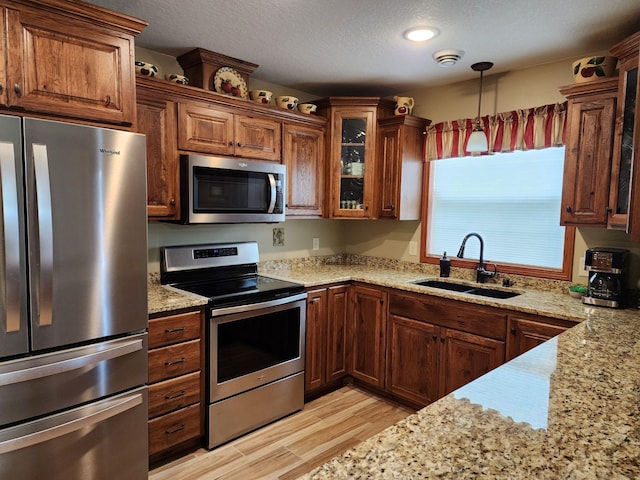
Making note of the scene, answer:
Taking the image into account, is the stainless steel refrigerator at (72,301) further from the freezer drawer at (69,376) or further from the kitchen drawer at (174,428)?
the kitchen drawer at (174,428)

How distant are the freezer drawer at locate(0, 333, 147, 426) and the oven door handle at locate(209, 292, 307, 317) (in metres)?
0.49

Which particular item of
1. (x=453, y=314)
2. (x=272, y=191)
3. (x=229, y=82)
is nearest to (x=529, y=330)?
(x=453, y=314)

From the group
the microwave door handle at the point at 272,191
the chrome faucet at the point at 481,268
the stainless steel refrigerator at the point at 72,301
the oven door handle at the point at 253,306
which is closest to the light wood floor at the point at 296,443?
the stainless steel refrigerator at the point at 72,301

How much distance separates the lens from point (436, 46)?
2553mm

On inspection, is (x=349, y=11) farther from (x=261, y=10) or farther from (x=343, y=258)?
(x=343, y=258)

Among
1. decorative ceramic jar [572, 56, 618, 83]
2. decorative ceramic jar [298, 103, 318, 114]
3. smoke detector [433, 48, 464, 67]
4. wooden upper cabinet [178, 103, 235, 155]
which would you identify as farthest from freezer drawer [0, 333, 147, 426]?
decorative ceramic jar [572, 56, 618, 83]

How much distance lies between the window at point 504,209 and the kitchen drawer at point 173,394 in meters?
2.17

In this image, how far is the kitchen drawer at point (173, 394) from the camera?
2.25 metres

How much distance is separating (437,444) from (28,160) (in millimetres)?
1719

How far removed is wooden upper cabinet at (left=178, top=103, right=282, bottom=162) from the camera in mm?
2631

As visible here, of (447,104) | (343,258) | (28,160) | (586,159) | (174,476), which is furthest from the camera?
(343,258)

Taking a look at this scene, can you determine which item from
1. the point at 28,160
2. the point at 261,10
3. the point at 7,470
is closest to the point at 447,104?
the point at 261,10

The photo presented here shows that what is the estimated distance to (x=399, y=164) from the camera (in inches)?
133

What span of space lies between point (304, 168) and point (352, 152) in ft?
1.51
